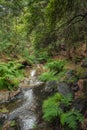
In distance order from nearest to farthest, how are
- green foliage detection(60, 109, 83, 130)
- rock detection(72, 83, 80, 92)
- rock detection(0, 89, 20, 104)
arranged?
green foliage detection(60, 109, 83, 130) < rock detection(72, 83, 80, 92) < rock detection(0, 89, 20, 104)

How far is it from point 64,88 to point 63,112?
2.14 meters

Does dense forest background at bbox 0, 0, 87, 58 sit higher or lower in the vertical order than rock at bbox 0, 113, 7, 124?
higher

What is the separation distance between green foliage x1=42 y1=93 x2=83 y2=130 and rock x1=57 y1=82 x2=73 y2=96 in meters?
0.70

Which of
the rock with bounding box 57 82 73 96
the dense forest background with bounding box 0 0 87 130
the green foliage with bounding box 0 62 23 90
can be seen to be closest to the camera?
the dense forest background with bounding box 0 0 87 130

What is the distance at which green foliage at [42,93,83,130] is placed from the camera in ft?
24.6

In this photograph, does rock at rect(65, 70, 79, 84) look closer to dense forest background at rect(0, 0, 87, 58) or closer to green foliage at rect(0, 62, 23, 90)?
dense forest background at rect(0, 0, 87, 58)

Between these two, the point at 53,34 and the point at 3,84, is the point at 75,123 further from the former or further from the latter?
the point at 3,84

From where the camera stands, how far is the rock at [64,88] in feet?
32.2

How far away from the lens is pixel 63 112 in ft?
26.8

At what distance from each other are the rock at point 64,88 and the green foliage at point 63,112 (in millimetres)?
701

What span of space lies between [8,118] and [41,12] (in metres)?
4.67

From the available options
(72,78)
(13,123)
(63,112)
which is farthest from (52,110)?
(72,78)

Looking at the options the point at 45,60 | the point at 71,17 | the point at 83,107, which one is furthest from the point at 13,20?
the point at 83,107

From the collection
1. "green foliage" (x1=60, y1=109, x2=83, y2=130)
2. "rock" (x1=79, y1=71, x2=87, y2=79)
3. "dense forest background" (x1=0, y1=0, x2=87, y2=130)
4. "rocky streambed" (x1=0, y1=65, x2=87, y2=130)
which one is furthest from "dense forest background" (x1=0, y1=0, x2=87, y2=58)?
"green foliage" (x1=60, y1=109, x2=83, y2=130)
